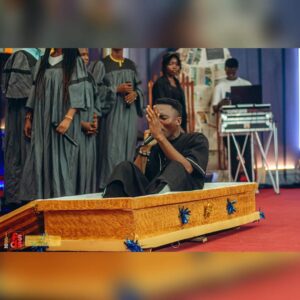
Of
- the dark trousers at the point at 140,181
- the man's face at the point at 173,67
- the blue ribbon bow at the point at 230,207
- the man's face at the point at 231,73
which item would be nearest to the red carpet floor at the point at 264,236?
the blue ribbon bow at the point at 230,207

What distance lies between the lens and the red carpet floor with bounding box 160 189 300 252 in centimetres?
231

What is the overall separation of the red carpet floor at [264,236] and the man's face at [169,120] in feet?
1.69

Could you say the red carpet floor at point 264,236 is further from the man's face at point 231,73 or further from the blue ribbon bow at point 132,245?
the man's face at point 231,73

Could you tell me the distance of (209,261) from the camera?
0.31 metres

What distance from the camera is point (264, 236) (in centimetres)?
268

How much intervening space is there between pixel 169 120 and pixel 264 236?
0.68 m

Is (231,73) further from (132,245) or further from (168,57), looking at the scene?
(132,245)

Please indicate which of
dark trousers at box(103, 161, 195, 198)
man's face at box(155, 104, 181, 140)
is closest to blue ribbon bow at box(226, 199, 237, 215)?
dark trousers at box(103, 161, 195, 198)

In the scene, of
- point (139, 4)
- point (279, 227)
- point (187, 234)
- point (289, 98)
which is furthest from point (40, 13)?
point (289, 98)

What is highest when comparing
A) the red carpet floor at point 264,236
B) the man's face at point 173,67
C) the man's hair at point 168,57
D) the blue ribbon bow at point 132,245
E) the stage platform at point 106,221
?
the man's hair at point 168,57

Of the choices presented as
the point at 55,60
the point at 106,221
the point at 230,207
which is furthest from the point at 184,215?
the point at 55,60

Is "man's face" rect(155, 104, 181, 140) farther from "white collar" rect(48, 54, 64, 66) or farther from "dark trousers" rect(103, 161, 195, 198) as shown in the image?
"white collar" rect(48, 54, 64, 66)

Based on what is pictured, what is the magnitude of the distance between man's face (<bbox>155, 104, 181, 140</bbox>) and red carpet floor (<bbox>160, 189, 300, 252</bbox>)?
0.52 meters

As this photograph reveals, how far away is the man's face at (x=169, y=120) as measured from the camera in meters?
2.81
